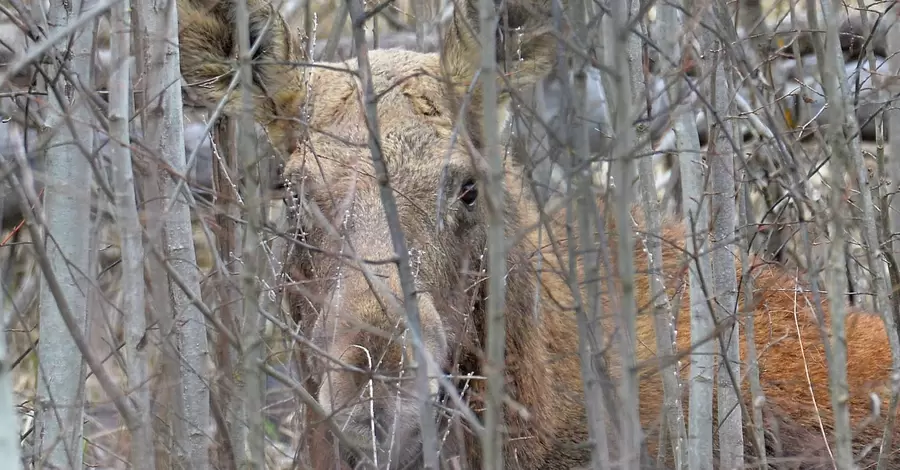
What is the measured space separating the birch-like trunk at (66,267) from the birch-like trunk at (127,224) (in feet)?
0.55

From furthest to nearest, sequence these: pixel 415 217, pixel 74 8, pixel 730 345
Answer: pixel 415 217 < pixel 730 345 < pixel 74 8

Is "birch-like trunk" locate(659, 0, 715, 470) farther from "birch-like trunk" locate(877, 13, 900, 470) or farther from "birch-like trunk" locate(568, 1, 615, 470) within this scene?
"birch-like trunk" locate(877, 13, 900, 470)

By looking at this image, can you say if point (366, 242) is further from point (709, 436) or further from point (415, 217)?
point (709, 436)

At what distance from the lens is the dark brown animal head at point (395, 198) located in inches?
140

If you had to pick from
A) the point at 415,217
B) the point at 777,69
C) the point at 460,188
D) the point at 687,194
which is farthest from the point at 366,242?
the point at 777,69

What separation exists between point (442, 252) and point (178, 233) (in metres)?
1.08

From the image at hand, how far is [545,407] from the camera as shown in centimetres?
451

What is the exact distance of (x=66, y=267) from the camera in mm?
3305

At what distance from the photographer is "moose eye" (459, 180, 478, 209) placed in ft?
14.0

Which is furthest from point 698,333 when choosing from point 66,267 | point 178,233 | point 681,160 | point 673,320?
point 66,267

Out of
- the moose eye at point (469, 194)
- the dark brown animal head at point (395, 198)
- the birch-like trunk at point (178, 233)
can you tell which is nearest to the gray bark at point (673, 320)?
the dark brown animal head at point (395, 198)

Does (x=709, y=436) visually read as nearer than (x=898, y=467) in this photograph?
Yes

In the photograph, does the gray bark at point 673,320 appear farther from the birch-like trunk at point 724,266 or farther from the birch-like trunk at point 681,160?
the birch-like trunk at point 724,266

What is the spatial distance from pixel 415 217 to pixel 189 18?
1.36 m
